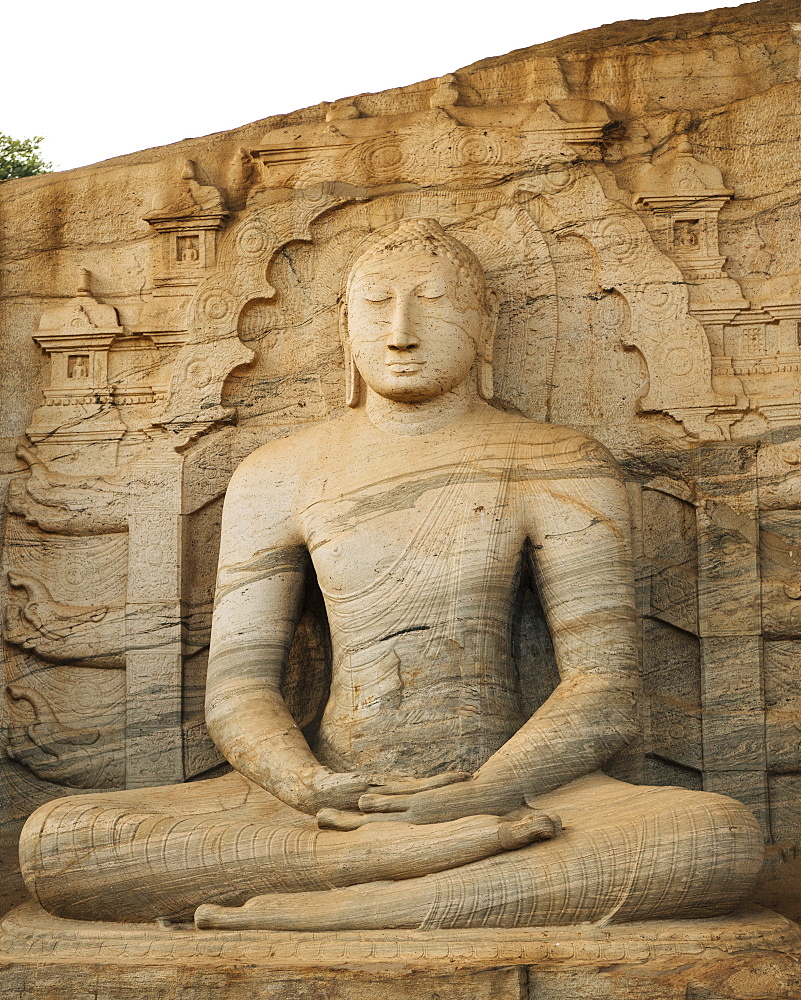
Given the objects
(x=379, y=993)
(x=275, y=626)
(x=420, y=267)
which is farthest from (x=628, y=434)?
(x=379, y=993)

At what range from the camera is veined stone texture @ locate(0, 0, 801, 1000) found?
6281mm

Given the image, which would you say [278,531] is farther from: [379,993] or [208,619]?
[379,993]

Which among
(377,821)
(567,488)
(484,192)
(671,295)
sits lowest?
(377,821)

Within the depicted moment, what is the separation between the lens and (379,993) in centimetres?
534

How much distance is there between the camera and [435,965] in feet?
17.6

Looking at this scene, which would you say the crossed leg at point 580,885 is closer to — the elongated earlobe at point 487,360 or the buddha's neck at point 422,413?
the buddha's neck at point 422,413

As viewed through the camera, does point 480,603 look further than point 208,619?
No

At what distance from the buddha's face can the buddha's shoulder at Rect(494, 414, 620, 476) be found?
15.7 inches

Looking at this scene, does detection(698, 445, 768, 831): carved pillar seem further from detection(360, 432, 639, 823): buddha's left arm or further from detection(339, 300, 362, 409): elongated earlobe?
detection(339, 300, 362, 409): elongated earlobe

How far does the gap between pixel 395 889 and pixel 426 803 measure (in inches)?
14.1

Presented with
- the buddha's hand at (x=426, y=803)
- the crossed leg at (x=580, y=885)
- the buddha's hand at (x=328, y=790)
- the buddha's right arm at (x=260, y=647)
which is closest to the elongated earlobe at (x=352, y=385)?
the buddha's right arm at (x=260, y=647)

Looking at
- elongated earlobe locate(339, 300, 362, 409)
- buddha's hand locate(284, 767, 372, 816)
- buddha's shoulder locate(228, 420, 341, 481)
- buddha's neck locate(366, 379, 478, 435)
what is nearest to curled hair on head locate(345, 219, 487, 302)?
elongated earlobe locate(339, 300, 362, 409)

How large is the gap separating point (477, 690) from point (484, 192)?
8.50 ft

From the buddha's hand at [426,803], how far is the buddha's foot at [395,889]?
0.41ft
